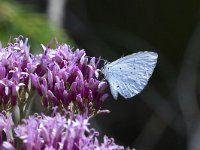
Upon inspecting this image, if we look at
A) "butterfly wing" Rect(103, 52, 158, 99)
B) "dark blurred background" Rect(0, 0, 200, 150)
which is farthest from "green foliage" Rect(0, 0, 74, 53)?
"dark blurred background" Rect(0, 0, 200, 150)

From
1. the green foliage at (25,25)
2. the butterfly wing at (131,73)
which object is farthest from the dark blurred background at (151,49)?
the butterfly wing at (131,73)

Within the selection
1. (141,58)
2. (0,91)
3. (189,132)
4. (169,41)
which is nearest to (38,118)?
(0,91)

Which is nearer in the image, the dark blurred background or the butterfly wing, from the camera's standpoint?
the butterfly wing

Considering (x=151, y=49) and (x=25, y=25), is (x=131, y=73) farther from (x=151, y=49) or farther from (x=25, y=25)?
(x=151, y=49)

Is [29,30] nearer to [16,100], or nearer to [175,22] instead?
[16,100]

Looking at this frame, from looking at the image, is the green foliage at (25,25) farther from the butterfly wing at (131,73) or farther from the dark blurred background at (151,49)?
the dark blurred background at (151,49)

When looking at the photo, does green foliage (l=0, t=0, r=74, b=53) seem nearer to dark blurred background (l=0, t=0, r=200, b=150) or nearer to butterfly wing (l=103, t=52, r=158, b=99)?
butterfly wing (l=103, t=52, r=158, b=99)

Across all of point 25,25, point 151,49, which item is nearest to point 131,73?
point 25,25
